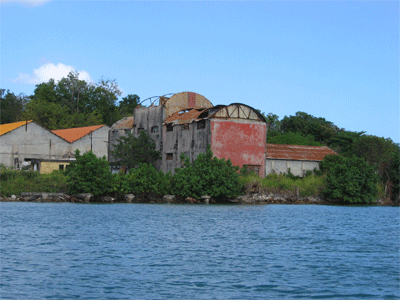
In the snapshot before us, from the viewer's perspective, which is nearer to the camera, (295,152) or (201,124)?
(201,124)

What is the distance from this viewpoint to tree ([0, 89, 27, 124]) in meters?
96.5

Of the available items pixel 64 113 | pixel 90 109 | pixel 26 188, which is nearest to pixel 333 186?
pixel 26 188

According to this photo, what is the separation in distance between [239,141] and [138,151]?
12.4 metres

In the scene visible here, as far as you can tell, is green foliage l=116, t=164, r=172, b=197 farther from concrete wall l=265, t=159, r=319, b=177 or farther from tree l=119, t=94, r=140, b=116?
tree l=119, t=94, r=140, b=116

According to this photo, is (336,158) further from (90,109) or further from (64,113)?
(90,109)

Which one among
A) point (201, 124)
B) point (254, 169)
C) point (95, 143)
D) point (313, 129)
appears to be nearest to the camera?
point (201, 124)

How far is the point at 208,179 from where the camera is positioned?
4516 cm

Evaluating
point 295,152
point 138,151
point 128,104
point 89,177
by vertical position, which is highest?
point 128,104

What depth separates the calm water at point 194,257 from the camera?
46.1ft

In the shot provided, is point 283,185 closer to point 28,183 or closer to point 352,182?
point 352,182

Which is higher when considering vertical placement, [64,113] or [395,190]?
[64,113]

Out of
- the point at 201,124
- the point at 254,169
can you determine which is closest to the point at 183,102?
the point at 201,124

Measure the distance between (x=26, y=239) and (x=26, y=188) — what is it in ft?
86.3

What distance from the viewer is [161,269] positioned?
16.6 metres
